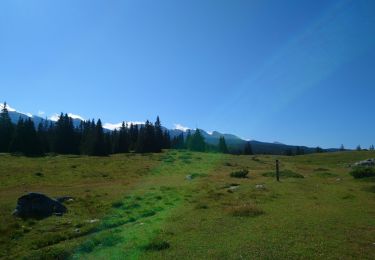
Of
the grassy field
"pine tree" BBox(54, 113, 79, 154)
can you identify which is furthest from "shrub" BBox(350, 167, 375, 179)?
"pine tree" BBox(54, 113, 79, 154)

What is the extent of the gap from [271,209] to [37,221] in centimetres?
1438

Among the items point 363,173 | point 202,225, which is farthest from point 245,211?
point 363,173

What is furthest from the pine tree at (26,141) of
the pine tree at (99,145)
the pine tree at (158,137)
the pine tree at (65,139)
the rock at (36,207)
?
the rock at (36,207)

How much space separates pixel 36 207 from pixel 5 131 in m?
95.3

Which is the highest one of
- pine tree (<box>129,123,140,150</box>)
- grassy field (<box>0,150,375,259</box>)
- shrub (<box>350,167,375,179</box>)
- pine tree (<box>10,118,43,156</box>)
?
pine tree (<box>129,123,140,150</box>)

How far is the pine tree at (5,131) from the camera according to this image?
10831 centimetres

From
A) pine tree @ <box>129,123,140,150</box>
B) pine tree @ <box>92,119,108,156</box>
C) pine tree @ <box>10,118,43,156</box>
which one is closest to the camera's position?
pine tree @ <box>10,118,43,156</box>

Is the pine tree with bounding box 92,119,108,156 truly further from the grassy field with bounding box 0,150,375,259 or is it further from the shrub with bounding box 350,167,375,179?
the shrub with bounding box 350,167,375,179

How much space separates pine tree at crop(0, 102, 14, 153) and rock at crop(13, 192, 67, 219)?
287ft

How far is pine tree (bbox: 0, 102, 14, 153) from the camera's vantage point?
10831 centimetres

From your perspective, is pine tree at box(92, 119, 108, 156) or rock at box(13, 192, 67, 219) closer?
rock at box(13, 192, 67, 219)

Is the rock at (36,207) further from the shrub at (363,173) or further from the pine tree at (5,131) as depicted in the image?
the pine tree at (5,131)

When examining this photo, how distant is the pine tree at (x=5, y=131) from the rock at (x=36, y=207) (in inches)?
3446

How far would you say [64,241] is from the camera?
19.0m
